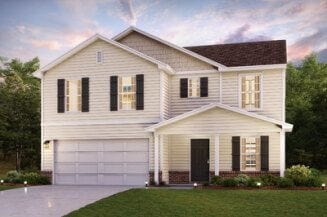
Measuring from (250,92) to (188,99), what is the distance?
326cm

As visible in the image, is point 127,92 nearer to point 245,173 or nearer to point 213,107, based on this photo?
point 213,107

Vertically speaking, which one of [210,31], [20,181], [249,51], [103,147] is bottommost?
[20,181]

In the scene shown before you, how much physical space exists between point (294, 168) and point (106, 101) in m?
9.95

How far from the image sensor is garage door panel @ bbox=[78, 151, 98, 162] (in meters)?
26.8

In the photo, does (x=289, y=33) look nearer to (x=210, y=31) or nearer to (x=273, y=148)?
(x=210, y=31)

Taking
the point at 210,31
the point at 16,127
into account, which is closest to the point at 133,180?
the point at 210,31

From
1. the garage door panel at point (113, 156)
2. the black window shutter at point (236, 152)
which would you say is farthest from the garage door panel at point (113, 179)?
the black window shutter at point (236, 152)

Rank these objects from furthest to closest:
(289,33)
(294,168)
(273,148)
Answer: (289,33)
(273,148)
(294,168)

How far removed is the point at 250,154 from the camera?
25.4 meters

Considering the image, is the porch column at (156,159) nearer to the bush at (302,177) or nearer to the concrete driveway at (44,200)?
the concrete driveway at (44,200)

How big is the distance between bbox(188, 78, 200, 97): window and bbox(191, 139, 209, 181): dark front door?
2.47 m

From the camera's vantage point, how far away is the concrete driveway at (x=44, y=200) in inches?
656

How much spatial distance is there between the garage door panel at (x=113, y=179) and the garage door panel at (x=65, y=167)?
1903mm

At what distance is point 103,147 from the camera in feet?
87.4
